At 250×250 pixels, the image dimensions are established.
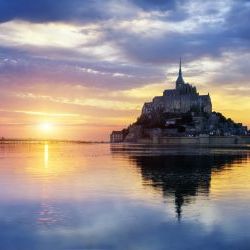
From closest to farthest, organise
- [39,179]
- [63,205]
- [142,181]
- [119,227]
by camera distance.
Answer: [119,227] < [63,205] < [142,181] < [39,179]

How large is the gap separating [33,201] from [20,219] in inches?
291

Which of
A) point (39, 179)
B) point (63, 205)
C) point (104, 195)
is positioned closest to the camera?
point (63, 205)

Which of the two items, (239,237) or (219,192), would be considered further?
(219,192)

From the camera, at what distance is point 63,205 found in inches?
1293

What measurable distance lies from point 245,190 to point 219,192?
268 cm

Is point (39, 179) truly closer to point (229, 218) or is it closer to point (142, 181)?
point (142, 181)

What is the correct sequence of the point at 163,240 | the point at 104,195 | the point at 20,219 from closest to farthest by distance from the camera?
the point at 163,240 < the point at 20,219 < the point at 104,195

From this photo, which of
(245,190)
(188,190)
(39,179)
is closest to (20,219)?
(188,190)

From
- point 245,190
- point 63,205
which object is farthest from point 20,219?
point 245,190

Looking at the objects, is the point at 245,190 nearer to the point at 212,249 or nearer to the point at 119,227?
the point at 119,227

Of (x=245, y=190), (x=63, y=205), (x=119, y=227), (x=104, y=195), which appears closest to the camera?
(x=119, y=227)

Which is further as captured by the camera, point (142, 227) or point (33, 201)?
point (33, 201)

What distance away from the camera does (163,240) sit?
22.8m

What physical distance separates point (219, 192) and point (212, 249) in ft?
63.0
